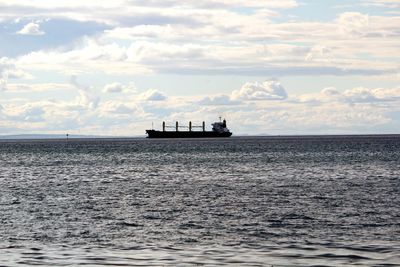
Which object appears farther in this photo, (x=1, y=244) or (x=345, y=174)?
(x=345, y=174)

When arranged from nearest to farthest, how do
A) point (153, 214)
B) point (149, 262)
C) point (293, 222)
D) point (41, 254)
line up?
1. point (149, 262)
2. point (41, 254)
3. point (293, 222)
4. point (153, 214)

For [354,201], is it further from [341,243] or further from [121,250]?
[121,250]

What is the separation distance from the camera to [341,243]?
34688mm

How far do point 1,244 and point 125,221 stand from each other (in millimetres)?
10424

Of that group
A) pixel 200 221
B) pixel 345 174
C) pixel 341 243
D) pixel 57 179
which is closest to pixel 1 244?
pixel 200 221

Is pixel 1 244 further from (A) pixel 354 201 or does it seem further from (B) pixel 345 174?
(B) pixel 345 174

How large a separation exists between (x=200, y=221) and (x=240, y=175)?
157 feet

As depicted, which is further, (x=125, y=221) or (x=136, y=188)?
(x=136, y=188)

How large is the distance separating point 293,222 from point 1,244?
16322 mm

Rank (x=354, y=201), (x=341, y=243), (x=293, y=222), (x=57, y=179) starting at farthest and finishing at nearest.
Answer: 1. (x=57, y=179)
2. (x=354, y=201)
3. (x=293, y=222)
4. (x=341, y=243)

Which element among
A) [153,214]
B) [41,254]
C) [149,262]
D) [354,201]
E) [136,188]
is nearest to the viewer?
[149,262]

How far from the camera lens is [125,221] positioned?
4469 centimetres

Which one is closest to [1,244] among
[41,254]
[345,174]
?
[41,254]

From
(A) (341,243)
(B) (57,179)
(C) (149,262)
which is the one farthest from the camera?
(B) (57,179)
